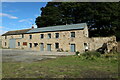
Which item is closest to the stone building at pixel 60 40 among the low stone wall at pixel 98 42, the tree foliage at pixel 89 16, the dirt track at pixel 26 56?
the low stone wall at pixel 98 42

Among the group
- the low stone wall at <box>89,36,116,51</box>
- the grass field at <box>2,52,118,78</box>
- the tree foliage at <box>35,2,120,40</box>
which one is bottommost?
the grass field at <box>2,52,118,78</box>

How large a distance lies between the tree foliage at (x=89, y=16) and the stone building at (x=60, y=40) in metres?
10.5

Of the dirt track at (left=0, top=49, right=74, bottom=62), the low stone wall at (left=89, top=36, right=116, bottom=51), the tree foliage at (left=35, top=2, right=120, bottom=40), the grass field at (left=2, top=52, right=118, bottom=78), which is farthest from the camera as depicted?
the tree foliage at (left=35, top=2, right=120, bottom=40)

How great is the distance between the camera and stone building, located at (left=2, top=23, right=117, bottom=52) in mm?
25203

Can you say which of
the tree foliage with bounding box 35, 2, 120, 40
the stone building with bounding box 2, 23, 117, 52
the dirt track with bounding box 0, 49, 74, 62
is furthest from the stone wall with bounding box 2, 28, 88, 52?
the tree foliage with bounding box 35, 2, 120, 40

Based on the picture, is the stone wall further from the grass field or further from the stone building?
the grass field

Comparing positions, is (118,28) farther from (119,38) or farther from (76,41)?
(76,41)

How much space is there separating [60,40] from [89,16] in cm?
1694

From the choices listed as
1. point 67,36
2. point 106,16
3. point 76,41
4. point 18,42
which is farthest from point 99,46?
point 18,42

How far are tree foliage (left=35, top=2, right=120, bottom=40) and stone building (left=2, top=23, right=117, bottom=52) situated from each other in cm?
1055

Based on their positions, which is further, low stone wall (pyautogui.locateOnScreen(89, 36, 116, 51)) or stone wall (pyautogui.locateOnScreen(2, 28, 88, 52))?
stone wall (pyautogui.locateOnScreen(2, 28, 88, 52))

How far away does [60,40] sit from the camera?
28.0 m

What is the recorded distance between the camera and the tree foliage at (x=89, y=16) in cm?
3403

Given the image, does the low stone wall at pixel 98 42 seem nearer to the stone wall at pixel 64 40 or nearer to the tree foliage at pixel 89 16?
the stone wall at pixel 64 40
